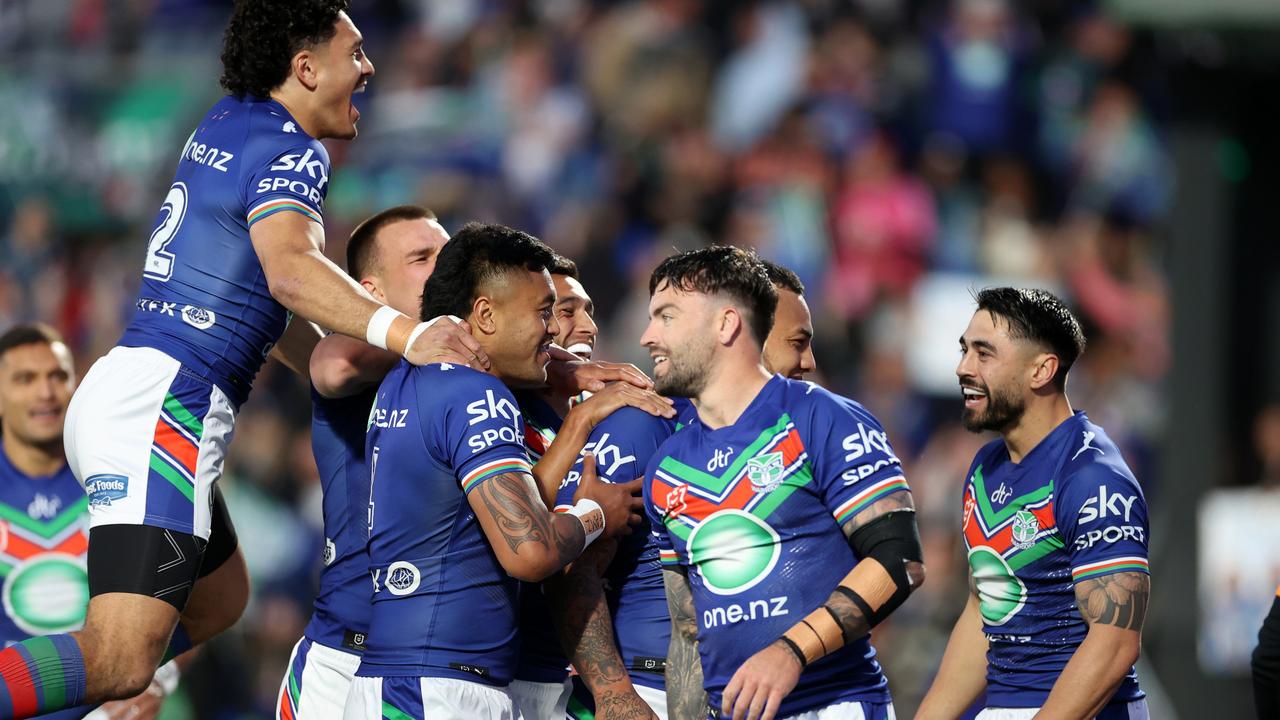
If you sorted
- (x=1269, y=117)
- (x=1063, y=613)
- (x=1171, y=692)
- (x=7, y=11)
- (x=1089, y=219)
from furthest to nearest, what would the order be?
(x=7, y=11), (x=1089, y=219), (x=1269, y=117), (x=1171, y=692), (x=1063, y=613)

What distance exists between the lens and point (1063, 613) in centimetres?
531

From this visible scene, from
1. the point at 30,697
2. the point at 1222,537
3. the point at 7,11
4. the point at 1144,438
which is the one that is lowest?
the point at 30,697

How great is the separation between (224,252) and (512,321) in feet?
3.59

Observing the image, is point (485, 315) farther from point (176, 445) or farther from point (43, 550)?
point (43, 550)

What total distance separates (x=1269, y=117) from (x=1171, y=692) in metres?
4.18

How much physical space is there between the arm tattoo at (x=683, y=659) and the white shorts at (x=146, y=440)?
170 centimetres

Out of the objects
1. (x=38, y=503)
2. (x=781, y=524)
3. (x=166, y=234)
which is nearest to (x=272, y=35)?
(x=166, y=234)

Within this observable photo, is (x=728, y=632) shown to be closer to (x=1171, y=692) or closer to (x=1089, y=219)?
(x=1171, y=692)

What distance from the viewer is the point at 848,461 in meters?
4.80

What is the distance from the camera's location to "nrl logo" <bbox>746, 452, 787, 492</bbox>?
488cm

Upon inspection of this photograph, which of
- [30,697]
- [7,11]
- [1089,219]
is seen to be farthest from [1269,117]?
[7,11]

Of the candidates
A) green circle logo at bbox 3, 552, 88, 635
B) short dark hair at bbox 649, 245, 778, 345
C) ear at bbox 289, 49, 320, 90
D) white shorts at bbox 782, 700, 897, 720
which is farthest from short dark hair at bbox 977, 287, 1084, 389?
green circle logo at bbox 3, 552, 88, 635

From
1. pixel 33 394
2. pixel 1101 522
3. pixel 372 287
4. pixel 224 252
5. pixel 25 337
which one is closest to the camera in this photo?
pixel 1101 522

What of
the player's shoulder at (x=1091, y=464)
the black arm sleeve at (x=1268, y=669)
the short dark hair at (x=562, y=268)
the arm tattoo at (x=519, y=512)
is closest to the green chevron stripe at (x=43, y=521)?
the short dark hair at (x=562, y=268)
